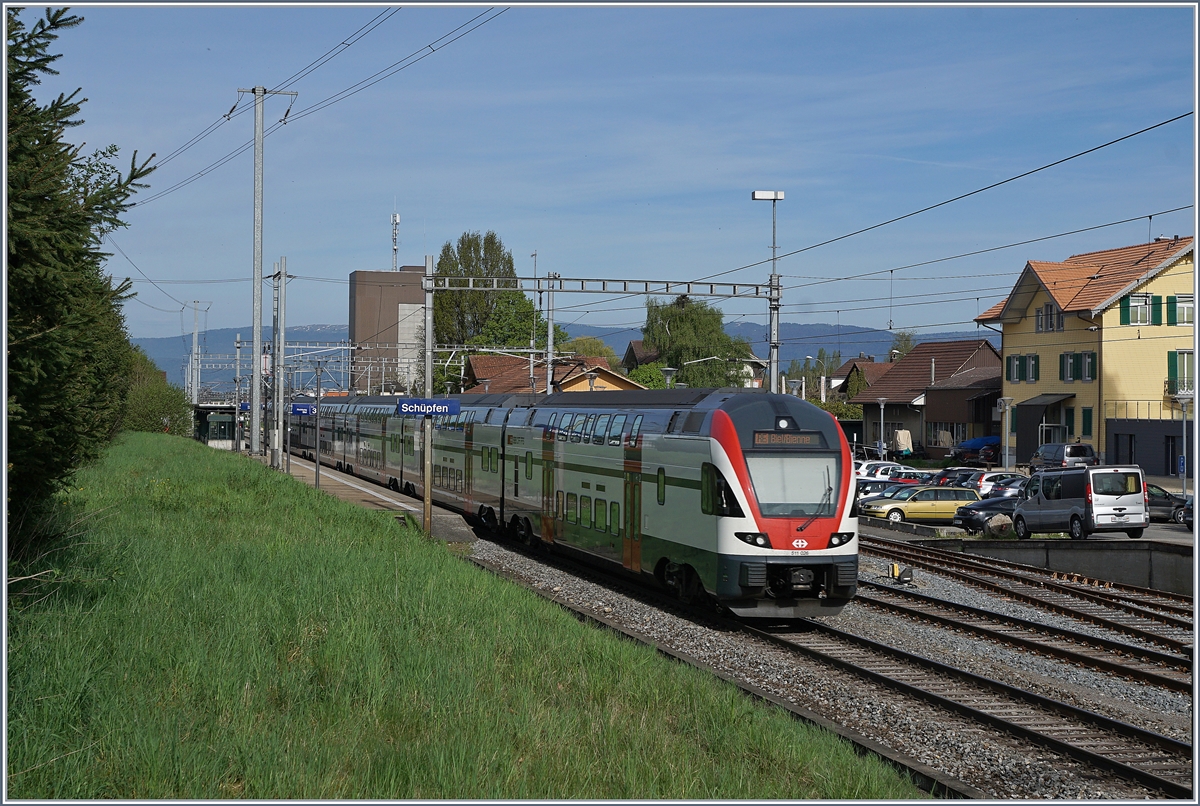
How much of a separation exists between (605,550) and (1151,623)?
9.18 m

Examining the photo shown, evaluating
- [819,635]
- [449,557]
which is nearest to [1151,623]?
[819,635]

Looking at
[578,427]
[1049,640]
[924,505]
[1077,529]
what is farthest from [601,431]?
[924,505]

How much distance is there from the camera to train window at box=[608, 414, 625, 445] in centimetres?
1928

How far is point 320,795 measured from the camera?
6.67m

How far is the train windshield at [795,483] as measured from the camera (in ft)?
49.6

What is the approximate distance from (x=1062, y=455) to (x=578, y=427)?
1382 inches

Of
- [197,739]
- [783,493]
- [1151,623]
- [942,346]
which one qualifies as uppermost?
[942,346]

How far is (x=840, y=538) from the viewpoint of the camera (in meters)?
15.3

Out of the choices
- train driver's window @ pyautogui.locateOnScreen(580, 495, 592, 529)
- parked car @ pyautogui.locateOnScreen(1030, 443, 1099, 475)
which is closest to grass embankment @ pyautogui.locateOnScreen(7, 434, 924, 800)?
train driver's window @ pyautogui.locateOnScreen(580, 495, 592, 529)

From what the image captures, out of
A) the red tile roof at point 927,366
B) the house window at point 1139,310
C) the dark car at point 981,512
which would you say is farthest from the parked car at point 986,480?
the red tile roof at point 927,366

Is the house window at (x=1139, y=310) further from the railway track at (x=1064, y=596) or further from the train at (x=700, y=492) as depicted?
the train at (x=700, y=492)

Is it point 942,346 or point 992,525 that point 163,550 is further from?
point 942,346

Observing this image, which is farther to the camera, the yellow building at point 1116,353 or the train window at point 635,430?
the yellow building at point 1116,353

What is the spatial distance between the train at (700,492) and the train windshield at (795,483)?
2cm
